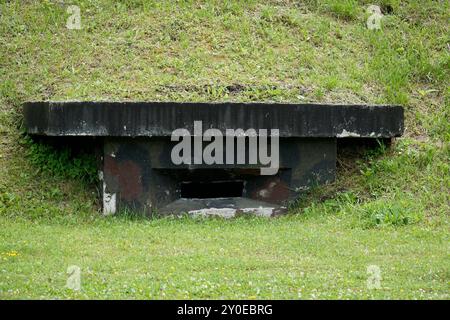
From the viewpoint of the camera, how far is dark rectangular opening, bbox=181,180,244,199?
11.3 metres

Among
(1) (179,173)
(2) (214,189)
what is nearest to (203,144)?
(1) (179,173)

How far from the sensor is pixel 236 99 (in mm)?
11289

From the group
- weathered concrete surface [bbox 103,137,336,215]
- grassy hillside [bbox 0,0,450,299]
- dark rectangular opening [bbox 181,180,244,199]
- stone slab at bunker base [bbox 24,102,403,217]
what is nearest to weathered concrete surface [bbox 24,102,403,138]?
stone slab at bunker base [bbox 24,102,403,217]

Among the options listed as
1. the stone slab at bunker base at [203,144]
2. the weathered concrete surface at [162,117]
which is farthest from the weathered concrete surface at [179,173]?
the weathered concrete surface at [162,117]

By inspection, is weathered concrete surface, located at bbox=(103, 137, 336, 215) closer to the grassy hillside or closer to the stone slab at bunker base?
the stone slab at bunker base

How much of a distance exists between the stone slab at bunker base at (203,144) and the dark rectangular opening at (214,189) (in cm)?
1

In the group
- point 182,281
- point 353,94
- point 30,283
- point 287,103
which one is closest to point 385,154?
point 353,94

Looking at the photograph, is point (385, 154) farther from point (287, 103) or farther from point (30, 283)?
point (30, 283)

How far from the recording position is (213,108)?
10.6 meters

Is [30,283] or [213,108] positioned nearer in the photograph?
[30,283]

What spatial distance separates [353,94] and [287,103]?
1619mm

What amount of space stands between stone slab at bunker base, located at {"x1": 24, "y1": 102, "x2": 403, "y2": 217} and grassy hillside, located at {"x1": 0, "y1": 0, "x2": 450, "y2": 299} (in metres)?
0.39

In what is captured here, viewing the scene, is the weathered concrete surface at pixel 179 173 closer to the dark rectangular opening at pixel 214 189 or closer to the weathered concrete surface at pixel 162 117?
the dark rectangular opening at pixel 214 189

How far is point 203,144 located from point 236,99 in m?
0.93
